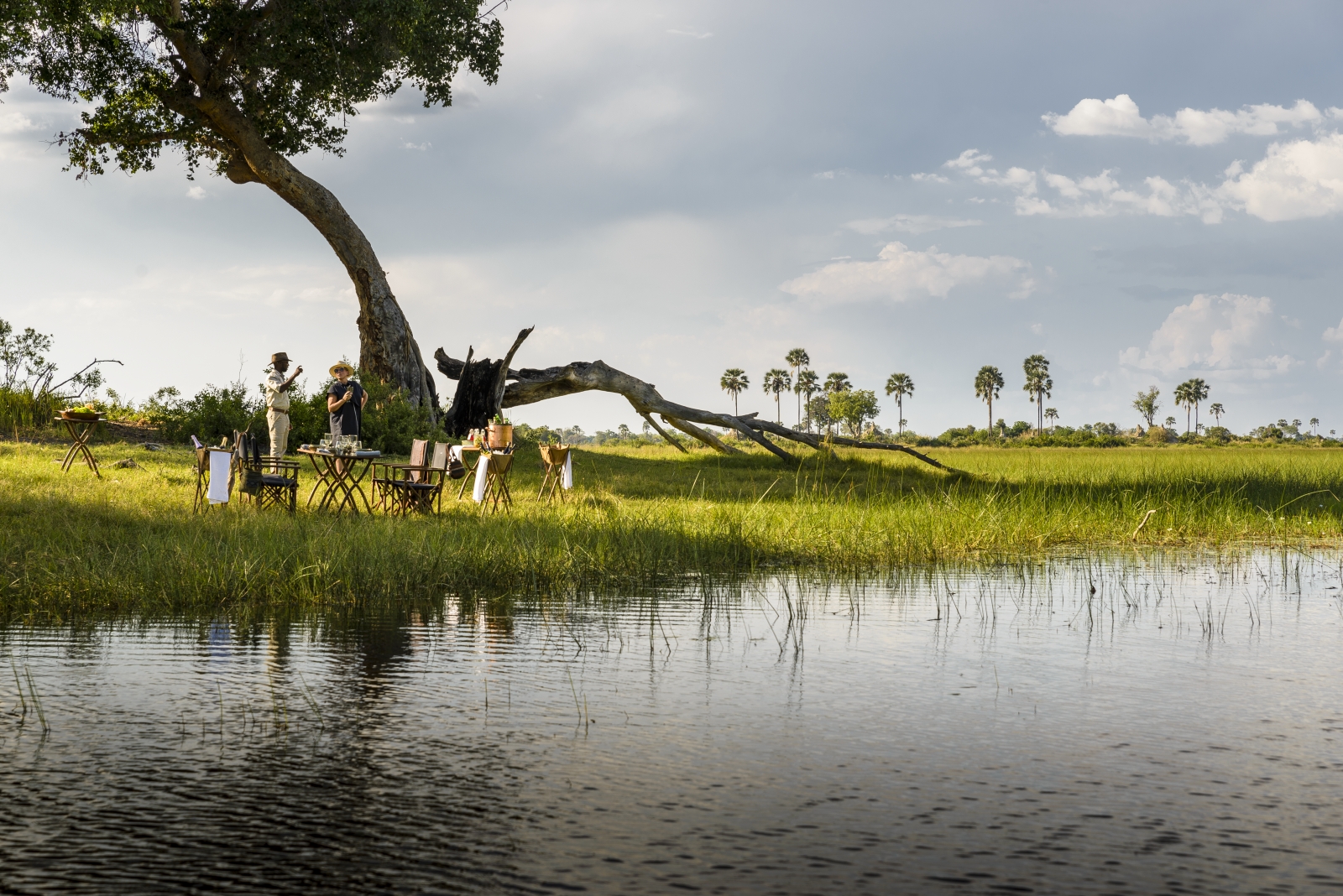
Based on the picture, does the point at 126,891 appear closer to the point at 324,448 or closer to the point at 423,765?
the point at 423,765

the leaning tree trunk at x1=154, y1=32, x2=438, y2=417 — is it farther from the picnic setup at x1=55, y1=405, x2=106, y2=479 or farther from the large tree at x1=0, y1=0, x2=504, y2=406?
the picnic setup at x1=55, y1=405, x2=106, y2=479

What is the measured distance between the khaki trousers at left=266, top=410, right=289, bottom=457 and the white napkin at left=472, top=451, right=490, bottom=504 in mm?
4099

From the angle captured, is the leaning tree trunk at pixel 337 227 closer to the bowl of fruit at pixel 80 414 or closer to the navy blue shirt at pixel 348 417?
the bowl of fruit at pixel 80 414

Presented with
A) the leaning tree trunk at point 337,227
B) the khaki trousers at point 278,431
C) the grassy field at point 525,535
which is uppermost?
the leaning tree trunk at point 337,227

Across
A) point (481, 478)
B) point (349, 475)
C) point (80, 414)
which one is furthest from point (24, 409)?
point (481, 478)

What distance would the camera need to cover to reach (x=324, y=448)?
48.2 feet

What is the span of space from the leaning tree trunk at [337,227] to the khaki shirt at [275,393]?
27.0ft

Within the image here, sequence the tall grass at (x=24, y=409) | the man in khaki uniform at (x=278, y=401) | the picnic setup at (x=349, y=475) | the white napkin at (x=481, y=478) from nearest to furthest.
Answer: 1. the picnic setup at (x=349, y=475)
2. the white napkin at (x=481, y=478)
3. the man in khaki uniform at (x=278, y=401)
4. the tall grass at (x=24, y=409)

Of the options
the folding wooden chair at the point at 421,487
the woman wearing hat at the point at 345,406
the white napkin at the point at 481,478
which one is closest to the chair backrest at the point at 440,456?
the folding wooden chair at the point at 421,487

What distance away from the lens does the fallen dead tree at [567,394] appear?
26969 millimetres

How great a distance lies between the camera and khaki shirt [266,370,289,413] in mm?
17984

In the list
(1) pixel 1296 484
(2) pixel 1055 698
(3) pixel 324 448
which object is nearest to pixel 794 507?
(3) pixel 324 448

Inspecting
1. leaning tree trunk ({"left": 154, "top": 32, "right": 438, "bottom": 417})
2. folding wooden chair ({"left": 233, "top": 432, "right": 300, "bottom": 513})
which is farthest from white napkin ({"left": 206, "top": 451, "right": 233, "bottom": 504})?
leaning tree trunk ({"left": 154, "top": 32, "right": 438, "bottom": 417})

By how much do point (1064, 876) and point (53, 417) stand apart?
2710cm
